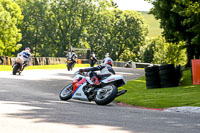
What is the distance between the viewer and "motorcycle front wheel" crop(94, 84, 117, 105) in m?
11.9

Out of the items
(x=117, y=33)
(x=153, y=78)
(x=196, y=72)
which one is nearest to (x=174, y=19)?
(x=196, y=72)

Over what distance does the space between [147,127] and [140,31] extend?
274 ft

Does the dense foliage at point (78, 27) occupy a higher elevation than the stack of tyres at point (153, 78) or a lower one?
higher

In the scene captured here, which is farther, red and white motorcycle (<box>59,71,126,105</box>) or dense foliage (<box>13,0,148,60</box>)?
dense foliage (<box>13,0,148,60</box>)

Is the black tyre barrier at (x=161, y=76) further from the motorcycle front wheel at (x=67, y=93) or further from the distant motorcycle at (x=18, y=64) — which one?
the distant motorcycle at (x=18, y=64)

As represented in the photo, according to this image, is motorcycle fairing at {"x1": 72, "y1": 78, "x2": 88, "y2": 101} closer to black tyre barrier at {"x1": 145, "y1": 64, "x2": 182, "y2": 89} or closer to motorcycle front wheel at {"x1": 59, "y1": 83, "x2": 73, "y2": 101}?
motorcycle front wheel at {"x1": 59, "y1": 83, "x2": 73, "y2": 101}

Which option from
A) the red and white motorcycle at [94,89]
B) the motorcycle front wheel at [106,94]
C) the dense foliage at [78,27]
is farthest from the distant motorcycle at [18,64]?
the dense foliage at [78,27]

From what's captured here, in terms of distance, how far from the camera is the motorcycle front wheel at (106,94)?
11898mm

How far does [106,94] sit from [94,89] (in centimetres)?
63

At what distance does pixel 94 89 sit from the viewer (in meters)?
12.8

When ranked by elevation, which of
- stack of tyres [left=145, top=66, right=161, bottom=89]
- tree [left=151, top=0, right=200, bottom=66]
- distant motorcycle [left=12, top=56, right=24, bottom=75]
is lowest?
stack of tyres [left=145, top=66, right=161, bottom=89]

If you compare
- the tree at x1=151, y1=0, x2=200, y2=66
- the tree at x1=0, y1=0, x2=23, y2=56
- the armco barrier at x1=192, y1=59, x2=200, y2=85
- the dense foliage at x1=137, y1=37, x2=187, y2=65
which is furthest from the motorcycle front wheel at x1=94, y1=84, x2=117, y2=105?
the dense foliage at x1=137, y1=37, x2=187, y2=65

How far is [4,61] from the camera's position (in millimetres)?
45750

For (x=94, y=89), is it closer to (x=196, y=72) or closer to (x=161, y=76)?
(x=161, y=76)
